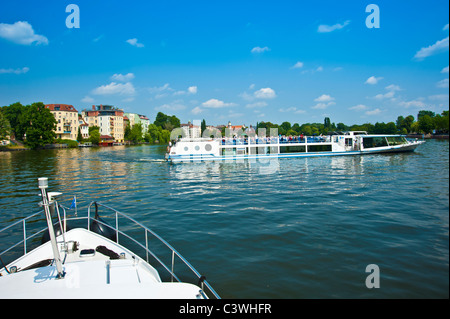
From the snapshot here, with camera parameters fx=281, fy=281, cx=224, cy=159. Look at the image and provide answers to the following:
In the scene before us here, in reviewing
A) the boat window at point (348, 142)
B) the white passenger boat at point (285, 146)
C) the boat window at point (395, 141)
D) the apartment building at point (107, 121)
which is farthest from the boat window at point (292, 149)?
the apartment building at point (107, 121)

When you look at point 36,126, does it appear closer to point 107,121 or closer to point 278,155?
point 107,121

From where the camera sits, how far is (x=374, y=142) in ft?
154

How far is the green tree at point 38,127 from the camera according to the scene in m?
87.6

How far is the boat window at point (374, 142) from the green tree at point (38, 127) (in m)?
90.9

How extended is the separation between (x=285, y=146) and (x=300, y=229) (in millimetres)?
36506

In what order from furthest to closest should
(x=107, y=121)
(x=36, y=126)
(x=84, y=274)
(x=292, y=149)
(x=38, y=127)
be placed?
1. (x=107, y=121)
2. (x=38, y=127)
3. (x=36, y=126)
4. (x=292, y=149)
5. (x=84, y=274)

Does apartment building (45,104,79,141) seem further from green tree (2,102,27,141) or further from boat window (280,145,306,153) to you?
boat window (280,145,306,153)

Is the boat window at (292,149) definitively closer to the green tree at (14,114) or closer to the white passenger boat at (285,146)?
the white passenger boat at (285,146)

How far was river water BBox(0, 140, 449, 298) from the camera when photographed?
6918 mm

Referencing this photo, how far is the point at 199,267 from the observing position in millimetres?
8141

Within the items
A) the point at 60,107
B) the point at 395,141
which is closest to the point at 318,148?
the point at 395,141
